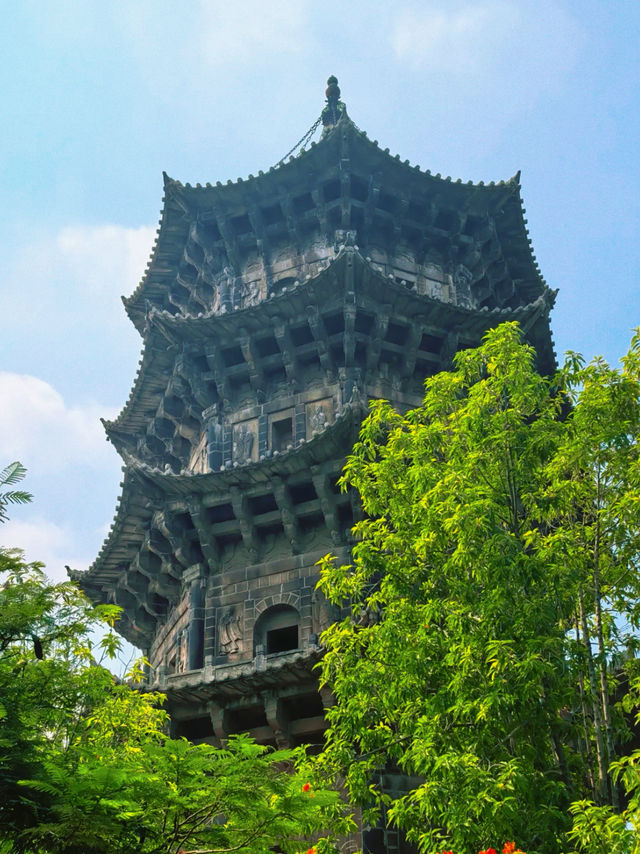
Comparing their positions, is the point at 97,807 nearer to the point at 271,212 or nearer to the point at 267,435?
the point at 267,435

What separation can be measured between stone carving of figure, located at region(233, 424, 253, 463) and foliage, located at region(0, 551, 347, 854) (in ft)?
31.9

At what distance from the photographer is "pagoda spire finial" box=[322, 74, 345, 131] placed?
25828mm

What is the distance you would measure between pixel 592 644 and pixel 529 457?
2276mm

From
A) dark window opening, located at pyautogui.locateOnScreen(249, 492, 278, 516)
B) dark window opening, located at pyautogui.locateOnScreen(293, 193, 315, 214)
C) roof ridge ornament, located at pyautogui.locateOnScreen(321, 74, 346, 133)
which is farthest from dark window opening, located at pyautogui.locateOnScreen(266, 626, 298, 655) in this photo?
roof ridge ornament, located at pyautogui.locateOnScreen(321, 74, 346, 133)

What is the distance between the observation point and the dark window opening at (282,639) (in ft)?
61.0

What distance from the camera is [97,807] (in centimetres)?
759

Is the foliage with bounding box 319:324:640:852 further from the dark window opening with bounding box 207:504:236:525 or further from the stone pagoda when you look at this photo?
the dark window opening with bounding box 207:504:236:525

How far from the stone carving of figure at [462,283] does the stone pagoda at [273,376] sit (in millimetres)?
59

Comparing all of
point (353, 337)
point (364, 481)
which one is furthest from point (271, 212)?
point (364, 481)

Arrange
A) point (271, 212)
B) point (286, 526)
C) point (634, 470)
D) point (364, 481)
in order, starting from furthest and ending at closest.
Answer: point (271, 212)
point (286, 526)
point (364, 481)
point (634, 470)

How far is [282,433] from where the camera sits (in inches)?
845

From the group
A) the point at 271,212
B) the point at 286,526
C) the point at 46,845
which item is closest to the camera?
the point at 46,845

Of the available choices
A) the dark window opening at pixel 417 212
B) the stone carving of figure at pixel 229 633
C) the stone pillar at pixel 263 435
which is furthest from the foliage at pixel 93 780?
the dark window opening at pixel 417 212

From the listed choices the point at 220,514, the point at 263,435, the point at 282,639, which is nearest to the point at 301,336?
the point at 263,435
